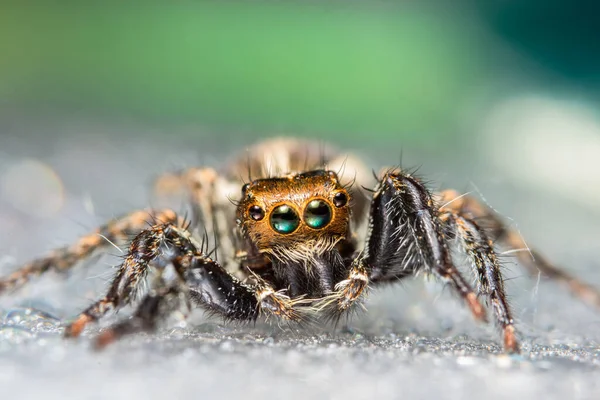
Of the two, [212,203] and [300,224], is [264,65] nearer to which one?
[212,203]

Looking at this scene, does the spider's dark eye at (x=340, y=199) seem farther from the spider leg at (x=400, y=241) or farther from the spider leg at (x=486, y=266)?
the spider leg at (x=486, y=266)

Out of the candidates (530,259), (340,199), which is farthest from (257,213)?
(530,259)

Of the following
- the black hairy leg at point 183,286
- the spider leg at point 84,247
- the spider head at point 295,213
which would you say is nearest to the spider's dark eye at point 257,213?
the spider head at point 295,213

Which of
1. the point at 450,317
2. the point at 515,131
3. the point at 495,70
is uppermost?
the point at 495,70

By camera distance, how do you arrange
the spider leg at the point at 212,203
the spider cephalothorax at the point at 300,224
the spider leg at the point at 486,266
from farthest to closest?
1. the spider leg at the point at 212,203
2. the spider cephalothorax at the point at 300,224
3. the spider leg at the point at 486,266

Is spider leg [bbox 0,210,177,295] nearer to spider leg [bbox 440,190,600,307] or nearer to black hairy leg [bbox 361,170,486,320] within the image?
black hairy leg [bbox 361,170,486,320]

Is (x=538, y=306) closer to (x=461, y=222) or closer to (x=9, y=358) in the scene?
(x=461, y=222)

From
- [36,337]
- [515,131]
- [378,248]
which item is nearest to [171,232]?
[36,337]

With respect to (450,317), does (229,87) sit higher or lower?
higher
